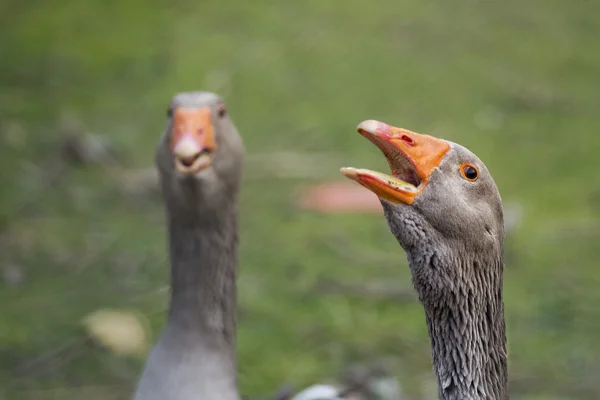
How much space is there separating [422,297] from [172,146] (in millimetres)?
1276

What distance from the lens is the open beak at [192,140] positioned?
3.74m

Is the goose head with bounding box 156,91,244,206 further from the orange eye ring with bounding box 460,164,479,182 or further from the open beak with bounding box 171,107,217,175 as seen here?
the orange eye ring with bounding box 460,164,479,182

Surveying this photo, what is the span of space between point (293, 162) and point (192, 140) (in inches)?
147

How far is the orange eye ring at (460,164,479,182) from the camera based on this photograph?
2893 mm

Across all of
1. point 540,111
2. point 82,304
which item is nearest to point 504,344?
point 82,304

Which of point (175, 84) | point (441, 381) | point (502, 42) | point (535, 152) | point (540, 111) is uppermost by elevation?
point (502, 42)

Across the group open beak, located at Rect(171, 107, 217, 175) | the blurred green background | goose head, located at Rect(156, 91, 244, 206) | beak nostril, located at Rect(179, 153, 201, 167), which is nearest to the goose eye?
goose head, located at Rect(156, 91, 244, 206)

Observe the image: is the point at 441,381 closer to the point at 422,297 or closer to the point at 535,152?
the point at 422,297

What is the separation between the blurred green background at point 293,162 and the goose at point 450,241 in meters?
1.98

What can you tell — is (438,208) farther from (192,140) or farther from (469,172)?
(192,140)

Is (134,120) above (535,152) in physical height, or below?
above

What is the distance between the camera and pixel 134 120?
8148 millimetres

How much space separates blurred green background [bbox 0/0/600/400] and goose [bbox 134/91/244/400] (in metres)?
1.11

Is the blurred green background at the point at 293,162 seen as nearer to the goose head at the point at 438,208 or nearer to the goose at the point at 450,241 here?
the goose at the point at 450,241
